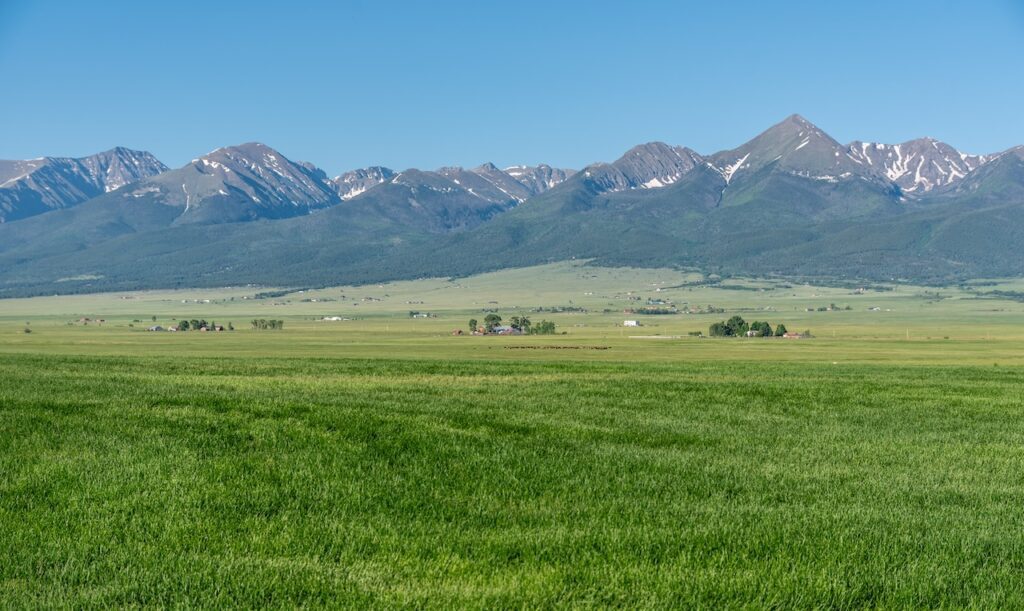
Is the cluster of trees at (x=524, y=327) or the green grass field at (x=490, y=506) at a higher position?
the green grass field at (x=490, y=506)

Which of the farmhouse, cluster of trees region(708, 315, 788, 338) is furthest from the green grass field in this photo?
the farmhouse

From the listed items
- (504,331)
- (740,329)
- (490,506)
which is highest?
(490,506)

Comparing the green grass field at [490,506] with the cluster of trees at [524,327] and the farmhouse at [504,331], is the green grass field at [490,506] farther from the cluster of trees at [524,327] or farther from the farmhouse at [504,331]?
the cluster of trees at [524,327]

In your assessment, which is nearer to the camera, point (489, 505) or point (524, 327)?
point (489, 505)

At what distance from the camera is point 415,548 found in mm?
12312

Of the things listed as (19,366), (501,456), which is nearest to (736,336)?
(19,366)

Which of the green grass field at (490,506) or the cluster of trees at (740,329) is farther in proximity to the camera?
the cluster of trees at (740,329)

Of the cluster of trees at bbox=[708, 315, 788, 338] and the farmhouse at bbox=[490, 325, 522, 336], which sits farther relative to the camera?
the farmhouse at bbox=[490, 325, 522, 336]

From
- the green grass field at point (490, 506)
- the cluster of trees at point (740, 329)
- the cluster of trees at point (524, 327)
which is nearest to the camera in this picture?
the green grass field at point (490, 506)

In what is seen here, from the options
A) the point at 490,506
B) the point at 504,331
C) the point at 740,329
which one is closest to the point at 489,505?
the point at 490,506

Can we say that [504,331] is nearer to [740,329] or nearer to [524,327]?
[524,327]

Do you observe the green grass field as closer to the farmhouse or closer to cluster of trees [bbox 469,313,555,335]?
the farmhouse

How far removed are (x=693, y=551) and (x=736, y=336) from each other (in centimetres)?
13739

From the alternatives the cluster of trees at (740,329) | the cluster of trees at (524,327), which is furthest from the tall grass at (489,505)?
the cluster of trees at (524,327)
